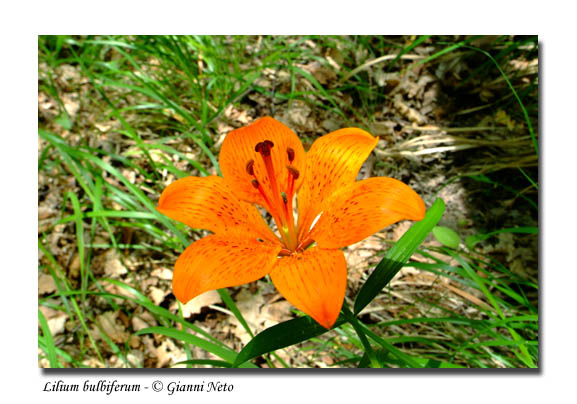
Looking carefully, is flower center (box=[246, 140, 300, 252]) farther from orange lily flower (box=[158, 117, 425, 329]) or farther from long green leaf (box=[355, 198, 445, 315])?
long green leaf (box=[355, 198, 445, 315])

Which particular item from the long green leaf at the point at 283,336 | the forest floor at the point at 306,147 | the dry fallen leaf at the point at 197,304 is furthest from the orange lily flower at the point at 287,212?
the dry fallen leaf at the point at 197,304

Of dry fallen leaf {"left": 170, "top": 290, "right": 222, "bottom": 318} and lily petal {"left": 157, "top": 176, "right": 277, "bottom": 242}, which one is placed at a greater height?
lily petal {"left": 157, "top": 176, "right": 277, "bottom": 242}

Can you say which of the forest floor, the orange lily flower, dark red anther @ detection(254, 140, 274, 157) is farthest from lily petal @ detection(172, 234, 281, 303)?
the forest floor

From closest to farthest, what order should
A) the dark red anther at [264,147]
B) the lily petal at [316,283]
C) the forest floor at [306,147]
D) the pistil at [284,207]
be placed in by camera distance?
the lily petal at [316,283], the dark red anther at [264,147], the pistil at [284,207], the forest floor at [306,147]

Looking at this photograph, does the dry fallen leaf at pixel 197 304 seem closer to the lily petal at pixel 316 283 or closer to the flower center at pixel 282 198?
the flower center at pixel 282 198

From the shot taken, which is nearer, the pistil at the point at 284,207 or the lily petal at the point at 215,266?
the lily petal at the point at 215,266

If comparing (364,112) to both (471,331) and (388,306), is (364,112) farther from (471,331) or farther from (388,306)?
(471,331)
